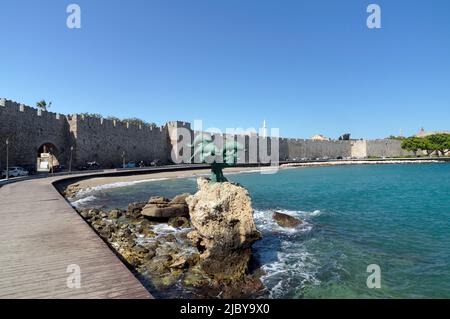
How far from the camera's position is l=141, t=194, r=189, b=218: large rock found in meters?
12.7

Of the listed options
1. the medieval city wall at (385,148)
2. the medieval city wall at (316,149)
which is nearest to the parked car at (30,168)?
the medieval city wall at (316,149)

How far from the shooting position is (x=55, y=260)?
5.83 meters

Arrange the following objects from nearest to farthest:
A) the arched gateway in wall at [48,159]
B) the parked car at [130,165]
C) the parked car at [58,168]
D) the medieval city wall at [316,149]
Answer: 1. the parked car at [58,168]
2. the arched gateway in wall at [48,159]
3. the parked car at [130,165]
4. the medieval city wall at [316,149]

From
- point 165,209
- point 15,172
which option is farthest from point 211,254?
point 15,172

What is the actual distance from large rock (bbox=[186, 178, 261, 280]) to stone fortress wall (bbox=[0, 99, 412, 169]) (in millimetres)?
24898

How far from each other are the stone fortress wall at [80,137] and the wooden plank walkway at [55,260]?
20676 millimetres

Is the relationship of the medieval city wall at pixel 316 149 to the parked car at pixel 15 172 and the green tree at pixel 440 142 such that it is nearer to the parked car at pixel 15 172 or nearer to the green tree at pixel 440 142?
the green tree at pixel 440 142

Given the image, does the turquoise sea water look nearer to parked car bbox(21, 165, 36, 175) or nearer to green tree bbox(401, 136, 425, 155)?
parked car bbox(21, 165, 36, 175)

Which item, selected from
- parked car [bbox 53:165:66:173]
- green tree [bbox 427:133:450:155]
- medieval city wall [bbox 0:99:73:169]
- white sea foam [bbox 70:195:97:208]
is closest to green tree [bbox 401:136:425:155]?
green tree [bbox 427:133:450:155]

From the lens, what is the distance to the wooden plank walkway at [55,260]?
4551 millimetres

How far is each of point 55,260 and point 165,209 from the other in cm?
705
